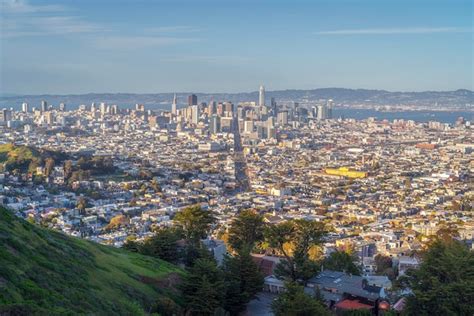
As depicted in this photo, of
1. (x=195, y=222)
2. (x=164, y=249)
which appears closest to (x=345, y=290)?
(x=164, y=249)

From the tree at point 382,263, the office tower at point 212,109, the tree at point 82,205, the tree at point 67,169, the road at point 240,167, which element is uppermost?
the office tower at point 212,109

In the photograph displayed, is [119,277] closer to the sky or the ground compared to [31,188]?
closer to the sky

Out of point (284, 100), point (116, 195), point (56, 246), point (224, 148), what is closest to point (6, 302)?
point (56, 246)

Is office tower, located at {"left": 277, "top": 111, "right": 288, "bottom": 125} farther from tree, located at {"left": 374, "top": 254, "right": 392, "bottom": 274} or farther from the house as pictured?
the house

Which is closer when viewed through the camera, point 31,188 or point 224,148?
point 31,188

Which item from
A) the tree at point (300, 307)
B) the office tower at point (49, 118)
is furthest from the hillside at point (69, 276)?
the office tower at point (49, 118)

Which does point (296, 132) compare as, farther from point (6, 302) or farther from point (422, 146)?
point (6, 302)

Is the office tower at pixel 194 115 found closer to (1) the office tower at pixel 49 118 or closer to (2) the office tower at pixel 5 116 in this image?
(1) the office tower at pixel 49 118
